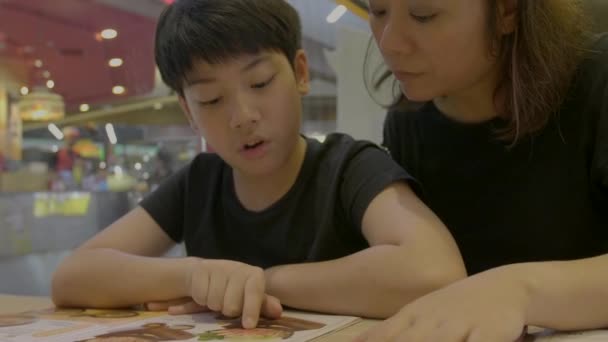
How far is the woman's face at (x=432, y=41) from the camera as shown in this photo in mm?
733

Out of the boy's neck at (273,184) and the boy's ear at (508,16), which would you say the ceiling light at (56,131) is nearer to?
the boy's neck at (273,184)

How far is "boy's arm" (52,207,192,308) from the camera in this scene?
76 cm

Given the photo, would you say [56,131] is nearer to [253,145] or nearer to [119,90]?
[119,90]

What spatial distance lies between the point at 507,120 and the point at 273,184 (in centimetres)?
32

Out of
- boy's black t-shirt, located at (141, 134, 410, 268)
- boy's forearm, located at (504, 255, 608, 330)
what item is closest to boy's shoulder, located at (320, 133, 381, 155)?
boy's black t-shirt, located at (141, 134, 410, 268)

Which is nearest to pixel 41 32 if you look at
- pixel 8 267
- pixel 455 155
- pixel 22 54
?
pixel 22 54

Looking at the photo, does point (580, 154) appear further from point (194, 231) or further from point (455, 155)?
point (194, 231)

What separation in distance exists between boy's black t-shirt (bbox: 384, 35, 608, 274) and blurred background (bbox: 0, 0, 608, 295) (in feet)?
2.81

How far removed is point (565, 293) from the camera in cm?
56

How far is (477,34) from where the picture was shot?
2.50 ft

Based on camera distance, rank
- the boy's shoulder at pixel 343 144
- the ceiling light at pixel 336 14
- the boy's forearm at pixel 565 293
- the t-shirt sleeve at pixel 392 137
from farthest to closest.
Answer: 1. the ceiling light at pixel 336 14
2. the t-shirt sleeve at pixel 392 137
3. the boy's shoulder at pixel 343 144
4. the boy's forearm at pixel 565 293

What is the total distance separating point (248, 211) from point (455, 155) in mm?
296

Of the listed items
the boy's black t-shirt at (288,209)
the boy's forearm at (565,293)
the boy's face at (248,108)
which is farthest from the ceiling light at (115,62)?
the boy's forearm at (565,293)

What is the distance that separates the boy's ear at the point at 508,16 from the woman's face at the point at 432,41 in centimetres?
3
